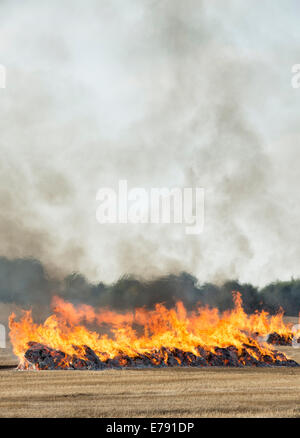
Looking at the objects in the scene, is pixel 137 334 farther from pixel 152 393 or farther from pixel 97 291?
pixel 152 393

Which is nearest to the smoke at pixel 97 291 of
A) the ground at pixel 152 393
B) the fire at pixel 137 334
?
the fire at pixel 137 334

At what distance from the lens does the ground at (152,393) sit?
2767 cm

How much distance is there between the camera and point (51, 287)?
5819 cm

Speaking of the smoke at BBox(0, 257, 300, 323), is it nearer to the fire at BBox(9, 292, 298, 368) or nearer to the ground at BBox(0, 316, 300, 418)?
the fire at BBox(9, 292, 298, 368)

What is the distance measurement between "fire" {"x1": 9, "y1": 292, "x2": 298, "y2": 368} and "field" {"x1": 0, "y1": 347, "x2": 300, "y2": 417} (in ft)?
A: 11.2

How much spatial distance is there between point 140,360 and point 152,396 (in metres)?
17.6

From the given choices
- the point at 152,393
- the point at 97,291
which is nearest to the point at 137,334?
the point at 97,291

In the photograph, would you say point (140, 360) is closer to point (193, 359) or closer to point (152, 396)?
point (193, 359)

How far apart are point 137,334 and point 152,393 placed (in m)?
19.5

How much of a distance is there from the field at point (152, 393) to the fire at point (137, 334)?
134 inches

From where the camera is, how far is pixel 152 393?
111 ft

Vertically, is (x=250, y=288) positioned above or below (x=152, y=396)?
above

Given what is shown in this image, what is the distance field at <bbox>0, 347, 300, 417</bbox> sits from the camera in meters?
27.7
